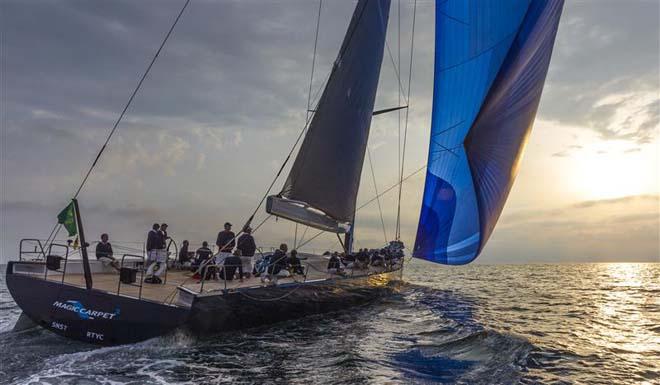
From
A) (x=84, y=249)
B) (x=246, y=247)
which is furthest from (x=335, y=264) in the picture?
(x=84, y=249)

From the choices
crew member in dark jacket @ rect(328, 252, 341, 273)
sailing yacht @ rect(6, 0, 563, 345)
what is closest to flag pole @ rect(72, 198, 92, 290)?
sailing yacht @ rect(6, 0, 563, 345)

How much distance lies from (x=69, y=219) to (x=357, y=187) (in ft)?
32.5

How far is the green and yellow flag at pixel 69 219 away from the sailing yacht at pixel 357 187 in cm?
5

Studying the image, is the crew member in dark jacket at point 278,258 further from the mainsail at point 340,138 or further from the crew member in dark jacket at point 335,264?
the crew member in dark jacket at point 335,264

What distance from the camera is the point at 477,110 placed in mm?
17172

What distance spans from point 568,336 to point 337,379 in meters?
7.99

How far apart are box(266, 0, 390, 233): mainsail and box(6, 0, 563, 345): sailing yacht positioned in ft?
0.13

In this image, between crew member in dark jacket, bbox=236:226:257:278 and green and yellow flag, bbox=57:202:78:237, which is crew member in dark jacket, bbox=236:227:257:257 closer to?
crew member in dark jacket, bbox=236:226:257:278

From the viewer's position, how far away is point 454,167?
57.2 feet

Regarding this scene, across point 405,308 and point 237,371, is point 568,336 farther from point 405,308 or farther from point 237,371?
point 237,371

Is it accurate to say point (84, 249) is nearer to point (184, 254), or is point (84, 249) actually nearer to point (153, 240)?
point (153, 240)

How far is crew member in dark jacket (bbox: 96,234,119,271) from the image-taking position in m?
14.9

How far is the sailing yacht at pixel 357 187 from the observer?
32.6 ft

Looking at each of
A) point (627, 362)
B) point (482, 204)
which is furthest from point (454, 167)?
point (627, 362)
